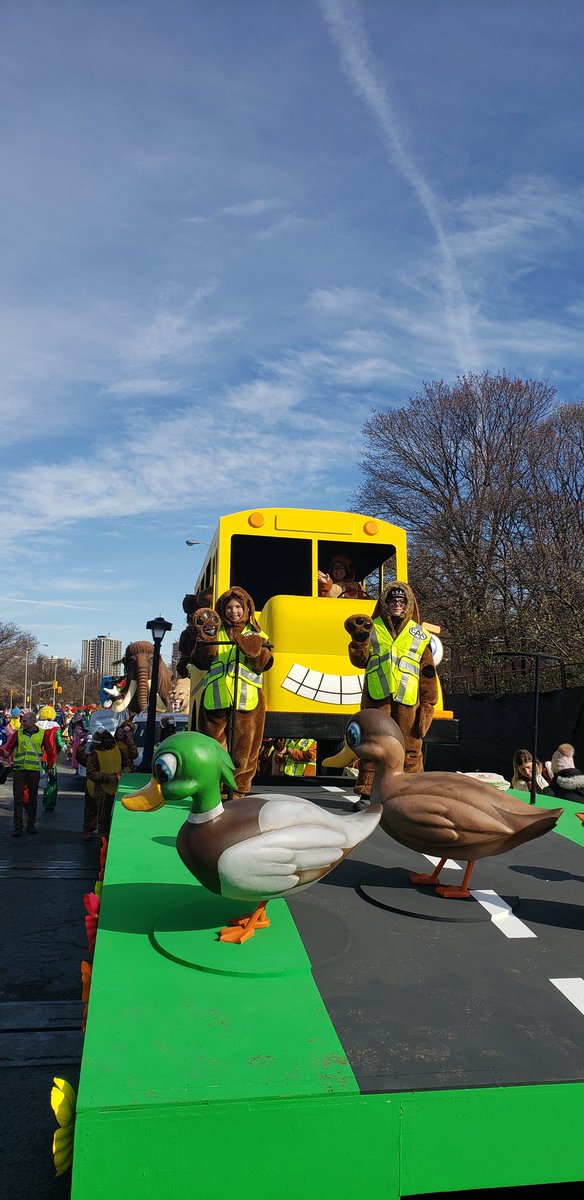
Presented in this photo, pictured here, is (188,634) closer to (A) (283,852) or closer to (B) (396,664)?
A: (B) (396,664)

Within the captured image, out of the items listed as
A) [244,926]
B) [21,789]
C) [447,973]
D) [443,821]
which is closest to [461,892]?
[443,821]

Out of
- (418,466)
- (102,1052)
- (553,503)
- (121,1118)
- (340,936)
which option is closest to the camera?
(121,1118)

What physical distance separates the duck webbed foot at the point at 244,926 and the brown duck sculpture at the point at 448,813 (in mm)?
633

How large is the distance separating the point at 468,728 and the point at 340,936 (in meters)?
13.6

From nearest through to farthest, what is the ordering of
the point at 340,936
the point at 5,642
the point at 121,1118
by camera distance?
the point at 121,1118 → the point at 340,936 → the point at 5,642

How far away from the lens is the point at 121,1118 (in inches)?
72.6

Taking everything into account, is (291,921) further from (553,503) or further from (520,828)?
(553,503)

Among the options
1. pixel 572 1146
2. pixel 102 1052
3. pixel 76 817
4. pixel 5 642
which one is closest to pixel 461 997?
pixel 572 1146

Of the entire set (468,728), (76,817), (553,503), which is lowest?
(76,817)

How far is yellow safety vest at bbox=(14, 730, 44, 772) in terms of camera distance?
37.9 feet

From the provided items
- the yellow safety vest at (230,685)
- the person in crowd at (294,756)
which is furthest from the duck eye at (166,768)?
the person in crowd at (294,756)

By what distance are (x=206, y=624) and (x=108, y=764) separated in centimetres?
588

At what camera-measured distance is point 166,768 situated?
2545 mm

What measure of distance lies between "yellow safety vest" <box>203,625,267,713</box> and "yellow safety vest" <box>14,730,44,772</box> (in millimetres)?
7125
